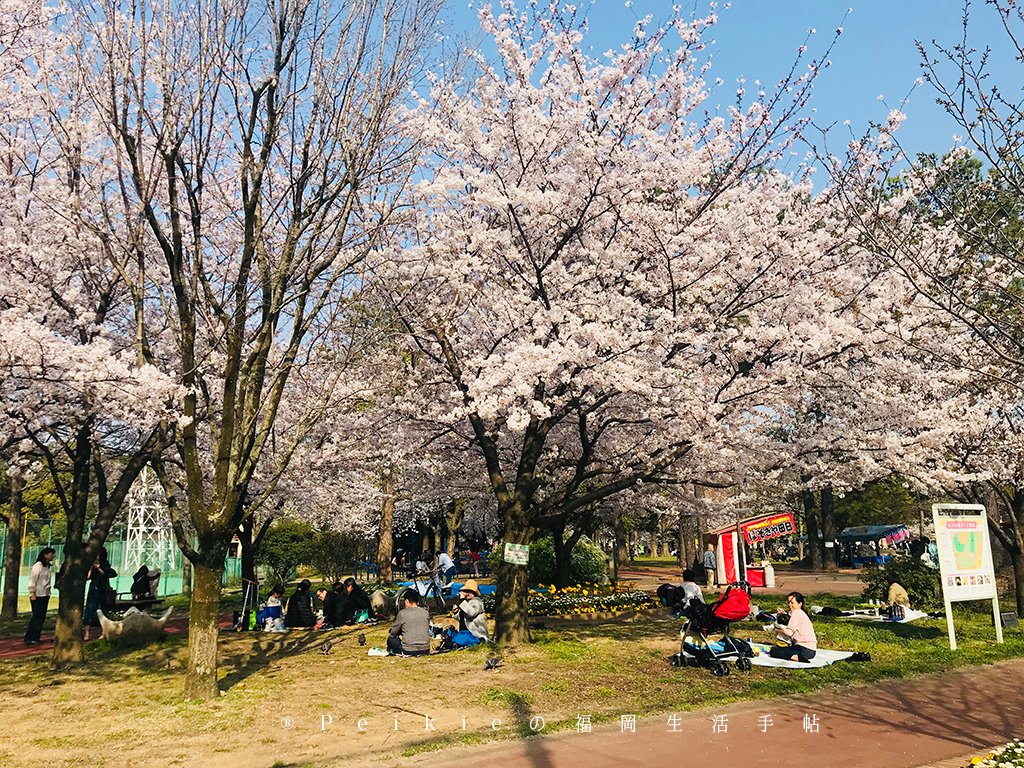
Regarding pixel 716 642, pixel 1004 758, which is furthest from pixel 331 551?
pixel 1004 758

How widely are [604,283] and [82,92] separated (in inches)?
317

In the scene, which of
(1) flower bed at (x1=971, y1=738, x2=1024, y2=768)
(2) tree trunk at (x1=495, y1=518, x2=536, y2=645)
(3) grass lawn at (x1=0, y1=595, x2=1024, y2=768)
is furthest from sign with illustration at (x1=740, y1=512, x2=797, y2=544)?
(1) flower bed at (x1=971, y1=738, x2=1024, y2=768)

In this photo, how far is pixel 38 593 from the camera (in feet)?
47.8

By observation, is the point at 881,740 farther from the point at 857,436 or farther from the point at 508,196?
the point at 508,196

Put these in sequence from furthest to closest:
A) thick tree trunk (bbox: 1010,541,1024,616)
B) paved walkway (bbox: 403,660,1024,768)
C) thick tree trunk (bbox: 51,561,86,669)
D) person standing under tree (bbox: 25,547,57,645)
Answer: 1. thick tree trunk (bbox: 1010,541,1024,616)
2. person standing under tree (bbox: 25,547,57,645)
3. thick tree trunk (bbox: 51,561,86,669)
4. paved walkway (bbox: 403,660,1024,768)

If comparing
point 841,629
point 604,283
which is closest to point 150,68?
point 604,283

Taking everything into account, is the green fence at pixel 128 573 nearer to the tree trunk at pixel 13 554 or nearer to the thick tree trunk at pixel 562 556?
the tree trunk at pixel 13 554

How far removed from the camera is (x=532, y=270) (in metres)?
12.2

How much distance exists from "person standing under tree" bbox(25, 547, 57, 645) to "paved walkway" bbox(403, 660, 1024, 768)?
11.0 m

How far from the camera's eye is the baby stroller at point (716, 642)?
10.8 metres

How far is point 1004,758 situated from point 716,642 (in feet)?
17.2

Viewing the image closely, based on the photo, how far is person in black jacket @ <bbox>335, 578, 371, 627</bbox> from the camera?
15.8 meters

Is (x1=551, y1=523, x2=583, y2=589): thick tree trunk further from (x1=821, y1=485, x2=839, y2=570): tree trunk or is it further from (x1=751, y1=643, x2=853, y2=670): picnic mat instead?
(x1=821, y1=485, x2=839, y2=570): tree trunk

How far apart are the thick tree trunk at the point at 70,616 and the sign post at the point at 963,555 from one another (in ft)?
44.4
